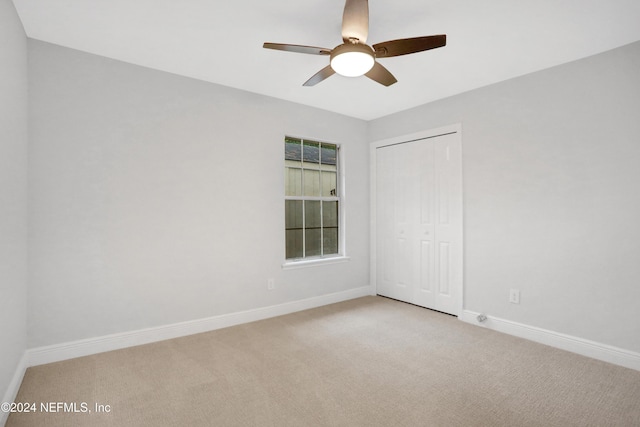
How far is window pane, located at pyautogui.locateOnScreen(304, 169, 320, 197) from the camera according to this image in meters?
4.16

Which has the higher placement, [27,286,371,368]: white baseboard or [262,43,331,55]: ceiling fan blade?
[262,43,331,55]: ceiling fan blade

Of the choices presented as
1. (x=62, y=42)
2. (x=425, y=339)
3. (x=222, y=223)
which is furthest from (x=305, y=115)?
(x=425, y=339)

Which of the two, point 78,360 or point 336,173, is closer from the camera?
point 78,360

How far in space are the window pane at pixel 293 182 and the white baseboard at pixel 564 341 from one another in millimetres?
2425

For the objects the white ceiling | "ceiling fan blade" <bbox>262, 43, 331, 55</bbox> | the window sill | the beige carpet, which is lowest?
the beige carpet

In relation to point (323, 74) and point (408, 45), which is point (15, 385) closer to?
point (323, 74)

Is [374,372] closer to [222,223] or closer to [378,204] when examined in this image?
[222,223]

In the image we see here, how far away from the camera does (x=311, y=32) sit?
2.39 m

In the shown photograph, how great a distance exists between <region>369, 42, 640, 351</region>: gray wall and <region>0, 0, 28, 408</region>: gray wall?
12.6ft

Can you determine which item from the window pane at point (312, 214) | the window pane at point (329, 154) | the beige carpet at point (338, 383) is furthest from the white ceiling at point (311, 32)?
the beige carpet at point (338, 383)

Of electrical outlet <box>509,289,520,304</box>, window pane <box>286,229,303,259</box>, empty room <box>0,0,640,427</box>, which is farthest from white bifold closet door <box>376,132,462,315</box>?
window pane <box>286,229,303,259</box>

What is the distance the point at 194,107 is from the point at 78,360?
2419 mm

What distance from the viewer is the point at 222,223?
3.37m

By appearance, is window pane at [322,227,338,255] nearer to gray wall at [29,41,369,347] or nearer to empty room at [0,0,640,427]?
empty room at [0,0,640,427]
